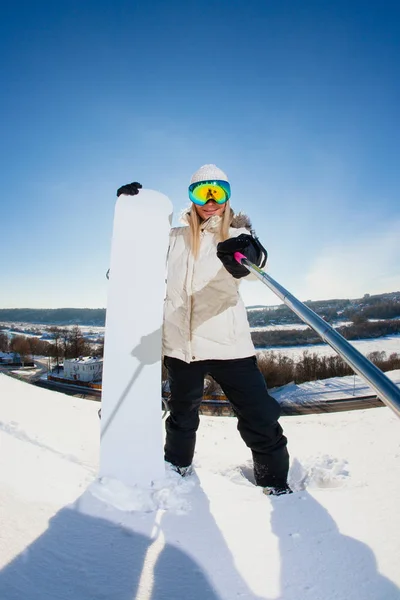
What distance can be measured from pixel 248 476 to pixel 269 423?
1670mm

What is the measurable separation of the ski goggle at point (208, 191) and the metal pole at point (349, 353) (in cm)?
106

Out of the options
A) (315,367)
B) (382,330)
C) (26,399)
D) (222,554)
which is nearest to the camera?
(222,554)

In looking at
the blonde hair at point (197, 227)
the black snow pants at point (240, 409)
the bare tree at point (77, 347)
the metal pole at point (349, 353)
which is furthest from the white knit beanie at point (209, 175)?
the bare tree at point (77, 347)

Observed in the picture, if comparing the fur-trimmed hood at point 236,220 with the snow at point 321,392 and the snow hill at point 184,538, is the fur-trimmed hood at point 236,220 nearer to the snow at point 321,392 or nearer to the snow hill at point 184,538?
the snow hill at point 184,538

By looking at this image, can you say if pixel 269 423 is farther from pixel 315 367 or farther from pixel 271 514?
pixel 315 367

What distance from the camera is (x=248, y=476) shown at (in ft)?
10.5

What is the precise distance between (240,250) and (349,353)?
0.99 metres

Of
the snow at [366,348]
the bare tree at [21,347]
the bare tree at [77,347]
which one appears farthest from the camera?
the bare tree at [21,347]

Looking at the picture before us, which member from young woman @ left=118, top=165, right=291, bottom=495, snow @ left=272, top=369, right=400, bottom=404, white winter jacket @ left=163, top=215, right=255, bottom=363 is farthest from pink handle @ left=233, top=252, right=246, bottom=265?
snow @ left=272, top=369, right=400, bottom=404

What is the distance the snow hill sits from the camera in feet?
3.18

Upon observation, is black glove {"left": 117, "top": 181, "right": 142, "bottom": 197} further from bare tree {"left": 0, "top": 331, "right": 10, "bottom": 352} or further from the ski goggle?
bare tree {"left": 0, "top": 331, "right": 10, "bottom": 352}

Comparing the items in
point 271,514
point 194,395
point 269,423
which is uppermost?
point 194,395

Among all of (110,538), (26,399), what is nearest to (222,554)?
(110,538)

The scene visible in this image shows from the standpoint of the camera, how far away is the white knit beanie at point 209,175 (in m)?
2.16
